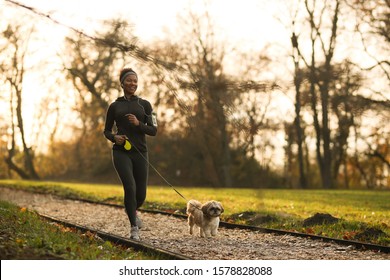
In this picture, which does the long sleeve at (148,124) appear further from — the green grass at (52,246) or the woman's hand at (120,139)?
the green grass at (52,246)

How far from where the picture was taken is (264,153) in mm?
4188

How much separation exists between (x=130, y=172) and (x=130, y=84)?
1.31 m

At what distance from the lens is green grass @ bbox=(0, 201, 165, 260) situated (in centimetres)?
591

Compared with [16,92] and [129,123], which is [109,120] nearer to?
[129,123]

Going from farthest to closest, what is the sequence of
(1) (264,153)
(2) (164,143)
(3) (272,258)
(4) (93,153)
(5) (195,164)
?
1. (4) (93,153)
2. (5) (195,164)
3. (2) (164,143)
4. (3) (272,258)
5. (1) (264,153)

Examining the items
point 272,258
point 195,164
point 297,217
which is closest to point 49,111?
point 195,164

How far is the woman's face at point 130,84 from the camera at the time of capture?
8.05m

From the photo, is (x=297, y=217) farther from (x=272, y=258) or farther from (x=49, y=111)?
(x=49, y=111)

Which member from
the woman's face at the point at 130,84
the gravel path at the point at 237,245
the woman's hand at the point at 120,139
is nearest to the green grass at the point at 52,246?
the gravel path at the point at 237,245

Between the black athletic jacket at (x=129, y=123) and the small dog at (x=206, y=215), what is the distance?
1.26 m

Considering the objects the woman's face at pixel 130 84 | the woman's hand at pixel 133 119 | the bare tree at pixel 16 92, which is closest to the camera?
the woman's hand at pixel 133 119

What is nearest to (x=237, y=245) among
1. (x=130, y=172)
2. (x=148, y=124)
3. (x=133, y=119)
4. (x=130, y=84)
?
(x=130, y=172)

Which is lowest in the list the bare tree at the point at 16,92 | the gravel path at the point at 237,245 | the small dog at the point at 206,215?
the gravel path at the point at 237,245

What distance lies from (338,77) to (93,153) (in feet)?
153
